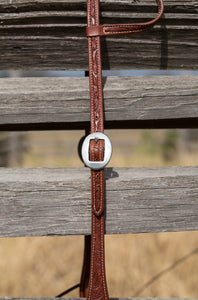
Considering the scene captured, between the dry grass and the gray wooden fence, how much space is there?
2087 millimetres

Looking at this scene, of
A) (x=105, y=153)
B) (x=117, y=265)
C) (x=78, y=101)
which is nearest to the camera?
(x=105, y=153)

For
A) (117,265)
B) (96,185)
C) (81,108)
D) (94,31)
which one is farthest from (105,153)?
(117,265)

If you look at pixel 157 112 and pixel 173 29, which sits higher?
pixel 173 29

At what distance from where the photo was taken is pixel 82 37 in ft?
3.79

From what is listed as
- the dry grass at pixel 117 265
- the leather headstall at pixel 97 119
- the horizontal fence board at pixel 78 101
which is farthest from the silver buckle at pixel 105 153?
the dry grass at pixel 117 265

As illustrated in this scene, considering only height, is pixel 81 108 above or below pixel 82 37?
below

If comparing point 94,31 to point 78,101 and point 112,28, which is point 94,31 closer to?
point 112,28

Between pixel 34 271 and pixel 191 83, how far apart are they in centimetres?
315

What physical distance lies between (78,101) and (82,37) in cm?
26

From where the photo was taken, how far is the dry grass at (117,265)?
3.14m

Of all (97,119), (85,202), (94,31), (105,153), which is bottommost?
(85,202)

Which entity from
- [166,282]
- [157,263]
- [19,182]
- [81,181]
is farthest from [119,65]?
[157,263]

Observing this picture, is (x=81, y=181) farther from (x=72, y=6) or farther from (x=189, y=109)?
(x=72, y=6)

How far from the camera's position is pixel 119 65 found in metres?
1.20
